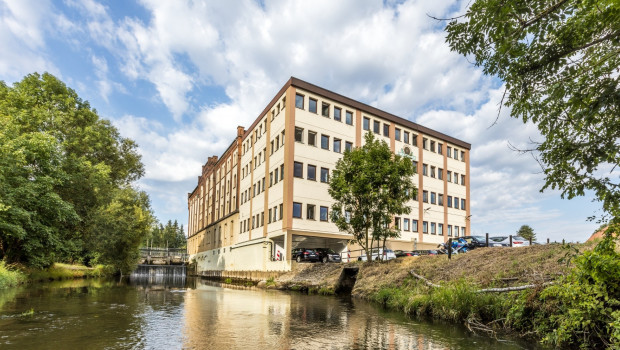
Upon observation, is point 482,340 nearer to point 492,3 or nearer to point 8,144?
point 492,3

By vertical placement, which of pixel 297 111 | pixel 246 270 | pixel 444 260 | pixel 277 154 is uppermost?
pixel 297 111

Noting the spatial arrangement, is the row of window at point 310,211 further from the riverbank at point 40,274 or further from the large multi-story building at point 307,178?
the riverbank at point 40,274

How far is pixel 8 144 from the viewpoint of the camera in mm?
22578

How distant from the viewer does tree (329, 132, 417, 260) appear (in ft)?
84.6

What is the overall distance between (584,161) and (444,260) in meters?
11.8

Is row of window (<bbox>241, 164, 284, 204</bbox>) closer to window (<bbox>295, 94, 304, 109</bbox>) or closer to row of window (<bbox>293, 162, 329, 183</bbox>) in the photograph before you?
row of window (<bbox>293, 162, 329, 183</bbox>)

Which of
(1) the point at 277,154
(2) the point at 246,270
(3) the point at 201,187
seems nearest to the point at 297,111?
(1) the point at 277,154

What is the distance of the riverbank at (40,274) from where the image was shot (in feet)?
73.7

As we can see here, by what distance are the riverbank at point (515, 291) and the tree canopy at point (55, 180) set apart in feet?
67.1

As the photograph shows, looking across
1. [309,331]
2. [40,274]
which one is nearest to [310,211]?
[40,274]

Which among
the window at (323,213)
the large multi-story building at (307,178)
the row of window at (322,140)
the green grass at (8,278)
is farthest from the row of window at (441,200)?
the green grass at (8,278)

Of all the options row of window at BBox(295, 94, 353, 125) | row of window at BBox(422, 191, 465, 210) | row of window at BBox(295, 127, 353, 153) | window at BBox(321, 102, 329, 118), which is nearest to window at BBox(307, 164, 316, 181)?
row of window at BBox(295, 127, 353, 153)

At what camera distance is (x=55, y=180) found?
2725 centimetres

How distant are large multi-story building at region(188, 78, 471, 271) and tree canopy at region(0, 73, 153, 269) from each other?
13730 mm
